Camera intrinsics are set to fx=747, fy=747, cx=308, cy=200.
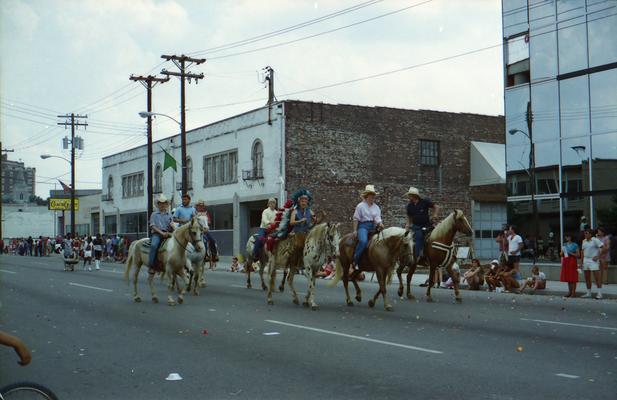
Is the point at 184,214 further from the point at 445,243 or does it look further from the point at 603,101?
the point at 603,101

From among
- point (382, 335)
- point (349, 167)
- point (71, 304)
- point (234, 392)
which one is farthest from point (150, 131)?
point (234, 392)

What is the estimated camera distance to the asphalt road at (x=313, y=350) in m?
7.44

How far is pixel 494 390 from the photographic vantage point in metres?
7.24

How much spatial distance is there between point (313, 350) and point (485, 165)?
133 ft

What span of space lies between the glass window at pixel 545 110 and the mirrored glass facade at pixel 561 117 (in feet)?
0.12

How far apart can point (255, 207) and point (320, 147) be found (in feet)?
20.5

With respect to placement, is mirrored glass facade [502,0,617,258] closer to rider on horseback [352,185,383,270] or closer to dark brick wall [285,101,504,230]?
rider on horseback [352,185,383,270]

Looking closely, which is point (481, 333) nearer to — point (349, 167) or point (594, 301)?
point (594, 301)

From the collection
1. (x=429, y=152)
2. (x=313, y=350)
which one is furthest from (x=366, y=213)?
(x=429, y=152)

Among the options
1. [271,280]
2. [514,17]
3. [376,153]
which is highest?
[514,17]

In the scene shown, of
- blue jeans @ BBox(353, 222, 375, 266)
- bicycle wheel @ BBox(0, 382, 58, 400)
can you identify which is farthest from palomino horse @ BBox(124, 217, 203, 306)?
bicycle wheel @ BBox(0, 382, 58, 400)

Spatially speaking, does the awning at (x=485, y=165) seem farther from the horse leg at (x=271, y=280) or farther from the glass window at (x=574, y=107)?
the horse leg at (x=271, y=280)

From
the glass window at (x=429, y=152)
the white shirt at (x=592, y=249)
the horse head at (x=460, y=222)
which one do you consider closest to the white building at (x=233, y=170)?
the glass window at (x=429, y=152)

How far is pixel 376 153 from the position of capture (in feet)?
150
